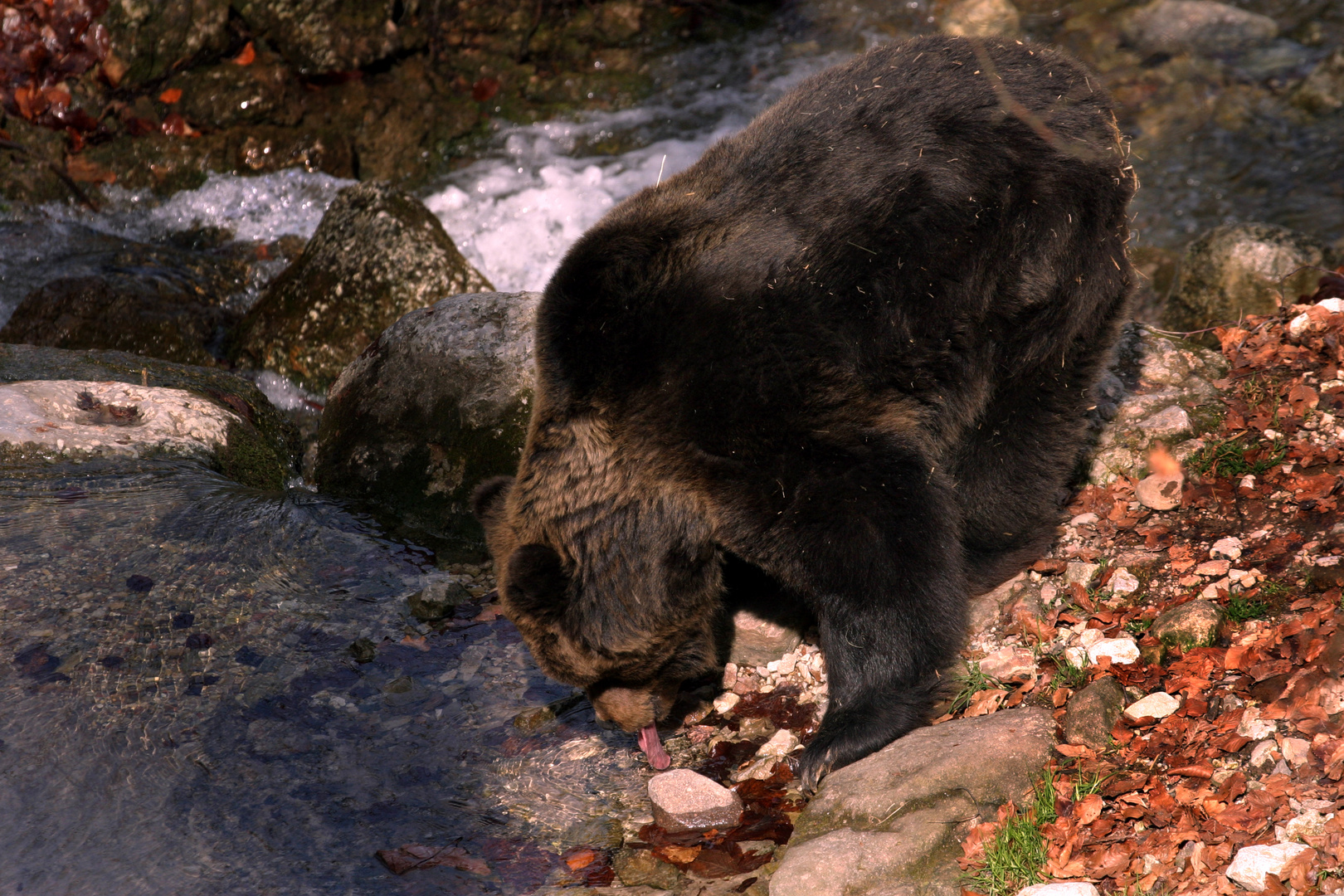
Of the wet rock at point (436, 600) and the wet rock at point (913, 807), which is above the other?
the wet rock at point (436, 600)

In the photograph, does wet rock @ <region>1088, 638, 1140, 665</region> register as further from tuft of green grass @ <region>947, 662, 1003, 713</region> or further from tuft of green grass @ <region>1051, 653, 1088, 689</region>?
tuft of green grass @ <region>947, 662, 1003, 713</region>

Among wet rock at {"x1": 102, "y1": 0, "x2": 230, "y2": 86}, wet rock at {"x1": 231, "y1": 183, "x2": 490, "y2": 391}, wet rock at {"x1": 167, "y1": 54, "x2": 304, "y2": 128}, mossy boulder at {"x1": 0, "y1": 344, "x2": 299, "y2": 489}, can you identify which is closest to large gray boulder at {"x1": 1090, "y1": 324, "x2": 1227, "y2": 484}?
wet rock at {"x1": 231, "y1": 183, "x2": 490, "y2": 391}

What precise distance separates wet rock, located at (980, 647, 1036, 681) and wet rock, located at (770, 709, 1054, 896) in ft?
1.09

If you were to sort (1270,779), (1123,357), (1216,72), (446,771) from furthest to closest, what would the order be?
(1216,72) < (1123,357) < (446,771) < (1270,779)

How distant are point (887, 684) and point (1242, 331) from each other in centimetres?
301

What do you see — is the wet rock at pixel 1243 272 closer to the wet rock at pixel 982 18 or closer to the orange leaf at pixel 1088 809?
the orange leaf at pixel 1088 809

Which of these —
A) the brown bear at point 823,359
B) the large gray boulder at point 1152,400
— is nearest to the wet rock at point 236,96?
the brown bear at point 823,359

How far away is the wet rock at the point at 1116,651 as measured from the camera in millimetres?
3598

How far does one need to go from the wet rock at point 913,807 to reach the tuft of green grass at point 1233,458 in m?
1.57

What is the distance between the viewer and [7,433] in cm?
523

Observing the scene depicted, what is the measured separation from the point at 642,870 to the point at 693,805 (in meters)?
0.29

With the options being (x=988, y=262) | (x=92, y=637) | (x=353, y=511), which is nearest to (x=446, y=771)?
(x=92, y=637)

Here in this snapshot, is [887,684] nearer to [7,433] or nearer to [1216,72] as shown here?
[7,433]

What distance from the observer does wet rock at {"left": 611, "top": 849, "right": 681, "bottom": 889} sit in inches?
135
